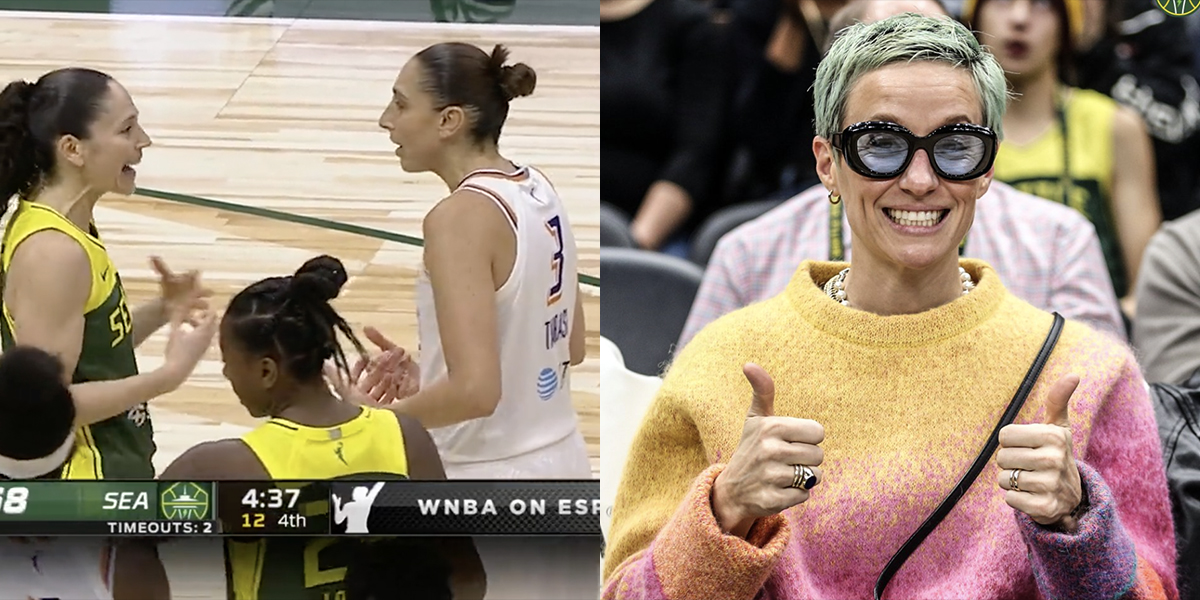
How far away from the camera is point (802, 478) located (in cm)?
131

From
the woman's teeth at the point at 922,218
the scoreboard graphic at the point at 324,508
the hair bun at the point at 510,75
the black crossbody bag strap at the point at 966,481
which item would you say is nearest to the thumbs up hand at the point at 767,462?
the black crossbody bag strap at the point at 966,481

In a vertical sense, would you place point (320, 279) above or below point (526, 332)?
above

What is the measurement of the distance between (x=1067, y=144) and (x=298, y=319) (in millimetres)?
1537

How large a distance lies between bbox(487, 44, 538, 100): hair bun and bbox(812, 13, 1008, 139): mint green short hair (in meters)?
0.90

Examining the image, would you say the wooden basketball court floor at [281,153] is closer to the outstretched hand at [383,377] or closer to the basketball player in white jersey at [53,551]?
the outstretched hand at [383,377]

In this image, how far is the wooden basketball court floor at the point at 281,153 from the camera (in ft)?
7.51

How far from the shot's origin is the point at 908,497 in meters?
1.42

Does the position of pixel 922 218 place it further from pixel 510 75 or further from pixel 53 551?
pixel 53 551

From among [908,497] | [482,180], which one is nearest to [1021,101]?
[482,180]

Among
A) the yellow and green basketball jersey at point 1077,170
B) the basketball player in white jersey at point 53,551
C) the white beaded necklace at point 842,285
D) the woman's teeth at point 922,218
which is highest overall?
the yellow and green basketball jersey at point 1077,170

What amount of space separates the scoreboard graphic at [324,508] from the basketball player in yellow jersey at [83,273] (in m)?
0.08

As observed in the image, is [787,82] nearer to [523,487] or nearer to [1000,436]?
[523,487]

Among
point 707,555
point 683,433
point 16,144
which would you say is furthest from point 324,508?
point 707,555

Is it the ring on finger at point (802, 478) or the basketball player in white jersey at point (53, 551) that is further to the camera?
the basketball player in white jersey at point (53, 551)
